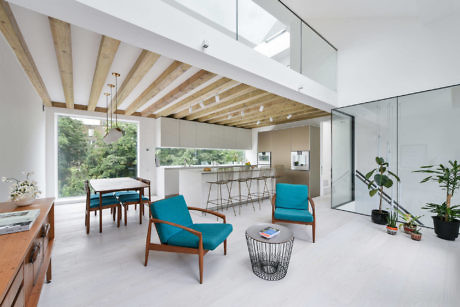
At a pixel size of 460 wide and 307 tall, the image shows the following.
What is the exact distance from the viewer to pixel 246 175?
17.3 ft

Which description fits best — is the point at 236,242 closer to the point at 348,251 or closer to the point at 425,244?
the point at 348,251

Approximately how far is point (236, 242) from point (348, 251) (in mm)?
1579

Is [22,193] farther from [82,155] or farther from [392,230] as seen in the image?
[392,230]

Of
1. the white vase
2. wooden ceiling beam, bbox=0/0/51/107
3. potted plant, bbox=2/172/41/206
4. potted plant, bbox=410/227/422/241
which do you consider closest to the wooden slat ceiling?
wooden ceiling beam, bbox=0/0/51/107

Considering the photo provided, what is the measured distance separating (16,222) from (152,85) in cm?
300

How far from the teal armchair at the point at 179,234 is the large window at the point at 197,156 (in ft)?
13.4

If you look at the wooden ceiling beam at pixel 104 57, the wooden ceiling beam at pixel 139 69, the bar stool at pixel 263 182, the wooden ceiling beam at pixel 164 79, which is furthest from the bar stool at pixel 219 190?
the wooden ceiling beam at pixel 104 57

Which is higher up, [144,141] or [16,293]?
[144,141]

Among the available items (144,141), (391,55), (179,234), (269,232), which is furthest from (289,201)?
(144,141)

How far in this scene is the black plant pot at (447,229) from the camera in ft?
10.0

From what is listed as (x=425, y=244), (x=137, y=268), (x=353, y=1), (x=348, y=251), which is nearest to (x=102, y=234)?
(x=137, y=268)

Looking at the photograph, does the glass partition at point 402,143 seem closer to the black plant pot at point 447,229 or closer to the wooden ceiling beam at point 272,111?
the black plant pot at point 447,229

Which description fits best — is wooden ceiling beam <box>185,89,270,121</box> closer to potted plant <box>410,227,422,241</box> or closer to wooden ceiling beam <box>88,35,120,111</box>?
wooden ceiling beam <box>88,35,120,111</box>

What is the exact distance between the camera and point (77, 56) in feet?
9.45
